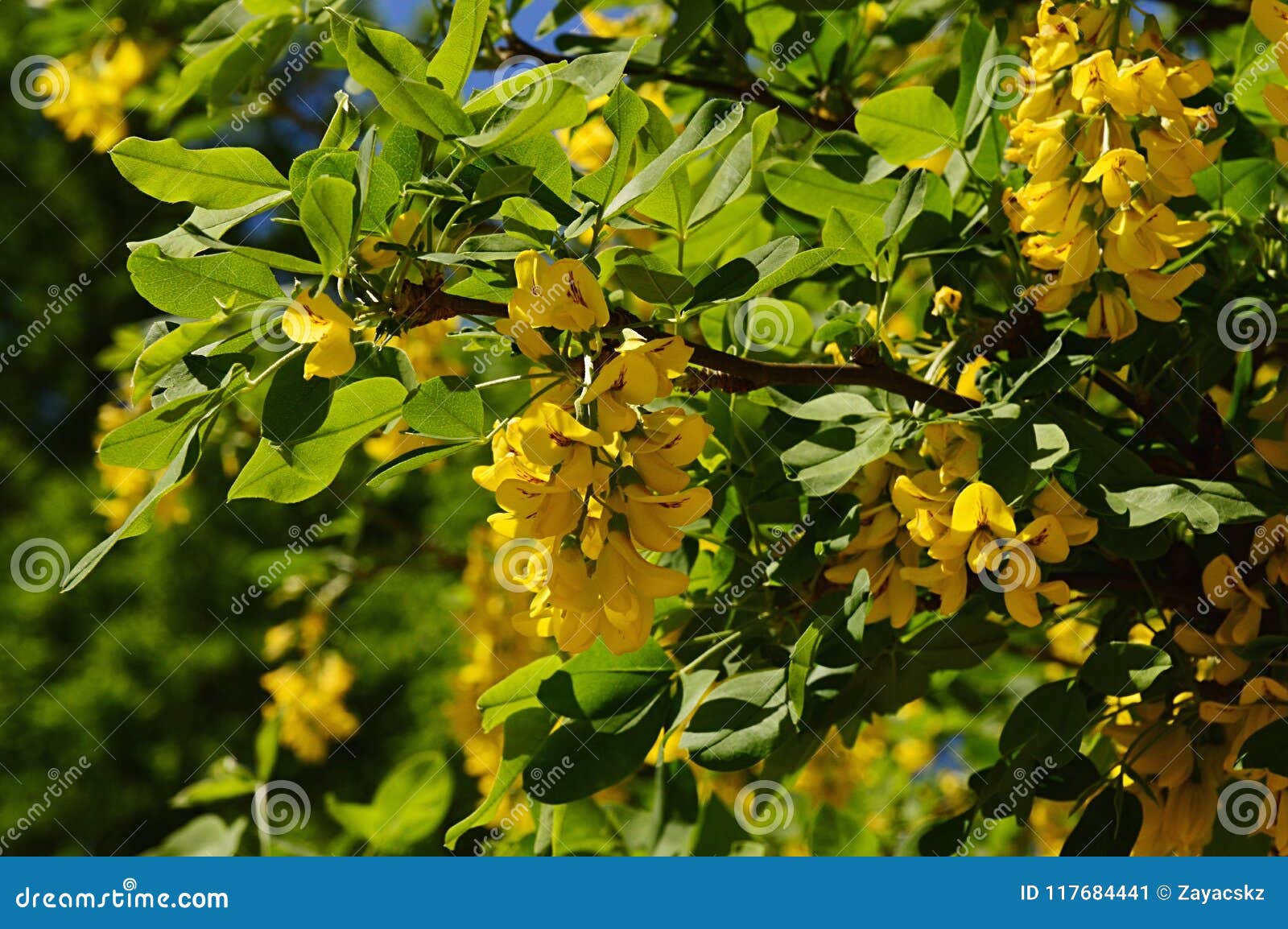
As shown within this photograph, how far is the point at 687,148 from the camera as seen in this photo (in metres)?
0.52

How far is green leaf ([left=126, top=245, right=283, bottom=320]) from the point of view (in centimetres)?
51

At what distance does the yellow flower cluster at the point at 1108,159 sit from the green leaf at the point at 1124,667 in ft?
0.59

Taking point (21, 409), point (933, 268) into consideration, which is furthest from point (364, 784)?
point (933, 268)

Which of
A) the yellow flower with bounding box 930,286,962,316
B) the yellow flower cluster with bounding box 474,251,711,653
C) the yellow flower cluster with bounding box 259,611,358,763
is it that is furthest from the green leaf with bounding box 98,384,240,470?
the yellow flower cluster with bounding box 259,611,358,763

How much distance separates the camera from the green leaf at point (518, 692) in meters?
0.73

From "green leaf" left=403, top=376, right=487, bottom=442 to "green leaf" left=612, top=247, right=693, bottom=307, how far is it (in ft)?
0.31

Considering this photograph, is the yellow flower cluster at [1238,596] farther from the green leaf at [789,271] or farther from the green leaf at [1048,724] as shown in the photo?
the green leaf at [789,271]

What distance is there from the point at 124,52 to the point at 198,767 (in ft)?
11.3

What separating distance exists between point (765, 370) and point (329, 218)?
23cm

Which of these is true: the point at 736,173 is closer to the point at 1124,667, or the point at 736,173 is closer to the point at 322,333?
the point at 322,333

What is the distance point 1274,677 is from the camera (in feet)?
2.26

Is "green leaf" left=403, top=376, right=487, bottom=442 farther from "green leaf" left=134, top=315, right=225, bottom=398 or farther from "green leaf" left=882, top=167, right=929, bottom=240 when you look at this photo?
"green leaf" left=882, top=167, right=929, bottom=240

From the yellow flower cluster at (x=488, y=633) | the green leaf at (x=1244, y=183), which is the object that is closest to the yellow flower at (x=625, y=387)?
the green leaf at (x=1244, y=183)

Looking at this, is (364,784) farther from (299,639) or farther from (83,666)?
(299,639)
